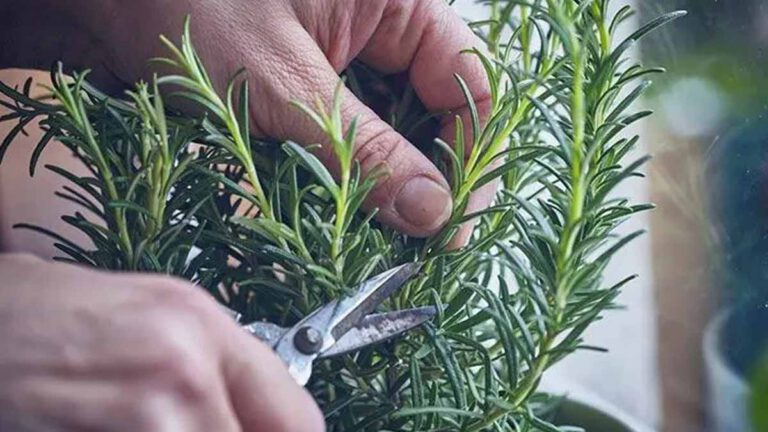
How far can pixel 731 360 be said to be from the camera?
2.39 feet

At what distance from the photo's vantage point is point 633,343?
87 centimetres

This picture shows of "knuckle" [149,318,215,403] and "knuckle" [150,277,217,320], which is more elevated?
"knuckle" [150,277,217,320]

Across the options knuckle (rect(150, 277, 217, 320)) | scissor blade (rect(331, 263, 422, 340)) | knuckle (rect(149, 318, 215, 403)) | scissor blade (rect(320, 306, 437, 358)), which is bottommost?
scissor blade (rect(320, 306, 437, 358))

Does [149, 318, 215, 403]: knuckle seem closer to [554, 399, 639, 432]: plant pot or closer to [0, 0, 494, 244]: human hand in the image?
[0, 0, 494, 244]: human hand

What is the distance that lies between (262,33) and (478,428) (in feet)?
0.70

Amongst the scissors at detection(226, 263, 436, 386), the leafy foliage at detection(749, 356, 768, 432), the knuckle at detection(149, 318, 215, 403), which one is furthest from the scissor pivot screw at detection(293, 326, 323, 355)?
the leafy foliage at detection(749, 356, 768, 432)

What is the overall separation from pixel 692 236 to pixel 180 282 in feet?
1.74

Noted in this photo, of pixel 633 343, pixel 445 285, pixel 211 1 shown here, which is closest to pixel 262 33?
pixel 211 1

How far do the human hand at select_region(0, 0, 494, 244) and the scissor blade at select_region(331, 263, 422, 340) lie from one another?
0.09 feet

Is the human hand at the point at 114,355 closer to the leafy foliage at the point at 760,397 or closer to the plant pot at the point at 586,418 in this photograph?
the plant pot at the point at 586,418

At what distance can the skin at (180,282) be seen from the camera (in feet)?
Result: 0.97

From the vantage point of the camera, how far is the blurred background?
638mm

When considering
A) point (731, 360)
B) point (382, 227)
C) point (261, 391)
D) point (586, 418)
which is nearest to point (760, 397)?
point (731, 360)

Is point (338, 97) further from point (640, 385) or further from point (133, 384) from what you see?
point (640, 385)
